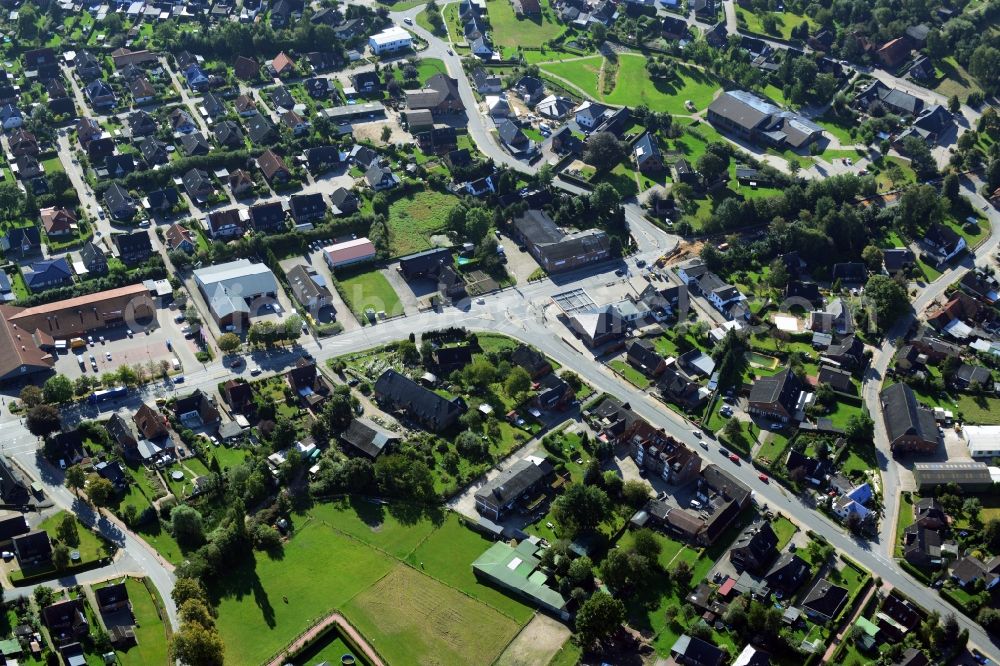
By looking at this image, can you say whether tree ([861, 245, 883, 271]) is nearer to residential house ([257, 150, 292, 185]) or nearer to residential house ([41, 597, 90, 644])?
residential house ([257, 150, 292, 185])

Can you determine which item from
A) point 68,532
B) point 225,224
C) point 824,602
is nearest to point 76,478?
point 68,532

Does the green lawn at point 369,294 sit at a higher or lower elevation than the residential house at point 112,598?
lower

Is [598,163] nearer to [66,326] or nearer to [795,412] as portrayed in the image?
[795,412]

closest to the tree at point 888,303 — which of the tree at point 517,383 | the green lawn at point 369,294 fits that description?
the tree at point 517,383

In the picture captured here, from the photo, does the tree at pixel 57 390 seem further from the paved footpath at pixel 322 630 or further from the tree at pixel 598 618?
the tree at pixel 598 618

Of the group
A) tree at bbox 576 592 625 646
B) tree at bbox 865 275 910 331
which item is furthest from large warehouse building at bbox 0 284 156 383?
tree at bbox 865 275 910 331

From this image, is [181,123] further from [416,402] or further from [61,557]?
[61,557]

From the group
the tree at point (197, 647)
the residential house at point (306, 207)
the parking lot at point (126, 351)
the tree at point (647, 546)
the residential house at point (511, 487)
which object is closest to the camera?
the tree at point (197, 647)
